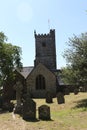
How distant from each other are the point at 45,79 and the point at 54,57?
1357cm

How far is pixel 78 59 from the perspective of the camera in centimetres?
3181

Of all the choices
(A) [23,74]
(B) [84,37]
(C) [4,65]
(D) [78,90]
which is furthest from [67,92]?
(B) [84,37]

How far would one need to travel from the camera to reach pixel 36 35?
221 feet

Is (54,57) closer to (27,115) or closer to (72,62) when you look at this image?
(72,62)

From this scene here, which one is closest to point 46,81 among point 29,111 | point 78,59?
point 78,59

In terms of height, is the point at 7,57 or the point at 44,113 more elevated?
the point at 7,57

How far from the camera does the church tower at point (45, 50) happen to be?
65812 mm

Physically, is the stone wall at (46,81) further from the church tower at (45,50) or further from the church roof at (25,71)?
the church tower at (45,50)

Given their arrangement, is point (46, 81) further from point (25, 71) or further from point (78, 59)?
point (78, 59)

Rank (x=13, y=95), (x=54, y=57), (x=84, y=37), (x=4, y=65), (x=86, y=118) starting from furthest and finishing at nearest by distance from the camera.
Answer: (x=54, y=57) → (x=13, y=95) → (x=4, y=65) → (x=84, y=37) → (x=86, y=118)

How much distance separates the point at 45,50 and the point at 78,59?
115ft

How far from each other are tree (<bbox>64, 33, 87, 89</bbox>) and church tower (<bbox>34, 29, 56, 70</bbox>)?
106ft

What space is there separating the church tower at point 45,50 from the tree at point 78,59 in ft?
106

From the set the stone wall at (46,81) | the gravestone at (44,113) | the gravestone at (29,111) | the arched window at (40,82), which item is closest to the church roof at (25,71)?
the stone wall at (46,81)
